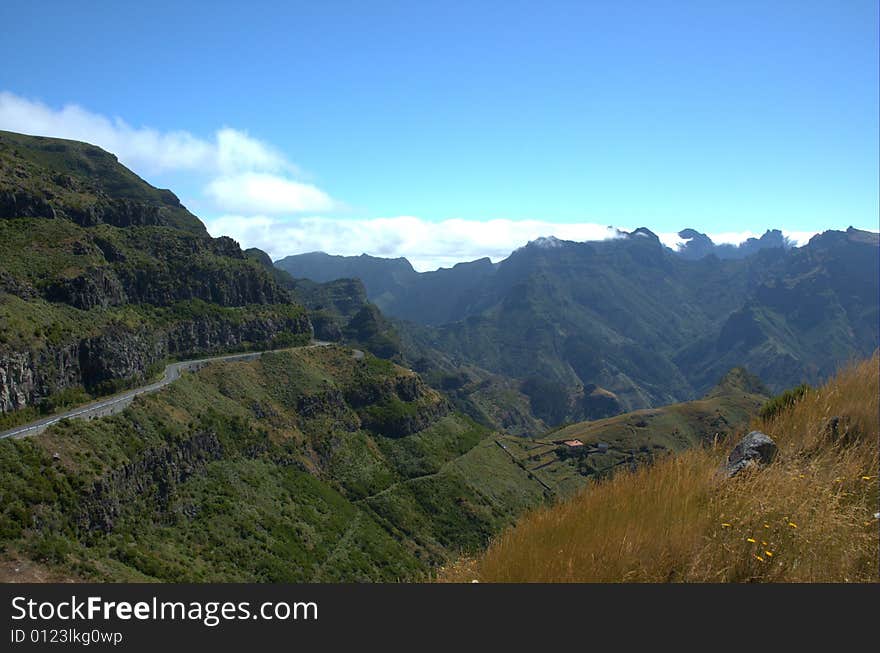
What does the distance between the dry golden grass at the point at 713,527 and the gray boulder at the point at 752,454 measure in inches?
8.5

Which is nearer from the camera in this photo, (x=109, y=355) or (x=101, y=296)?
(x=109, y=355)

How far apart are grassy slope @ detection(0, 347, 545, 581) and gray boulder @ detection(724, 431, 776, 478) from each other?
19.1 feet

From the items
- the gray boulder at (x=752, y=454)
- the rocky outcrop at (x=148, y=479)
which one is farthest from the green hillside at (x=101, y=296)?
the gray boulder at (x=752, y=454)

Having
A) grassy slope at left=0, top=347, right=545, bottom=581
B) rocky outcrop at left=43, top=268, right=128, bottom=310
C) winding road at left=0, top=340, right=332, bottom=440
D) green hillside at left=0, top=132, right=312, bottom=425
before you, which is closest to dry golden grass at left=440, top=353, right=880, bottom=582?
grassy slope at left=0, top=347, right=545, bottom=581

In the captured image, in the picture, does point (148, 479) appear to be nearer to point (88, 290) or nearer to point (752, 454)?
point (88, 290)

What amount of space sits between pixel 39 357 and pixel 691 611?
77.3 m

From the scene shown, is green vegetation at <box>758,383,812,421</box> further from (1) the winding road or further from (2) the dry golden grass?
(1) the winding road

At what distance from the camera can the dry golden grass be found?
6375 mm

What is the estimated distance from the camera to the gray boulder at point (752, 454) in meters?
8.54

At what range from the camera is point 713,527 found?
6.86m

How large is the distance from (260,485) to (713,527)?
276 feet

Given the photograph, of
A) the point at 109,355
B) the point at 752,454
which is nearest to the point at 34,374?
the point at 109,355

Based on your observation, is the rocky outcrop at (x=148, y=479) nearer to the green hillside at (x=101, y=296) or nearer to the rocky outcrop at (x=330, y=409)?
the green hillside at (x=101, y=296)

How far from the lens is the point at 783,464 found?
8688 mm
